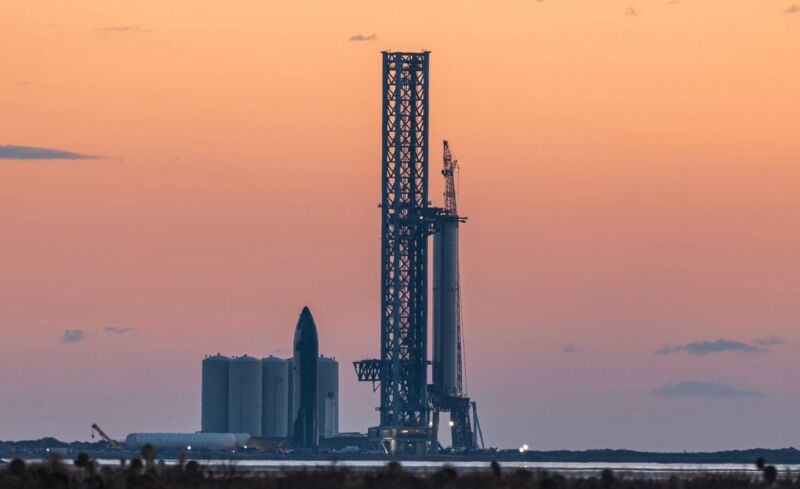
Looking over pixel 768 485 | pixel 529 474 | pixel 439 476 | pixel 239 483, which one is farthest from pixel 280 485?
pixel 768 485

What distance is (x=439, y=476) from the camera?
330ft

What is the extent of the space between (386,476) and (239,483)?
29.2ft

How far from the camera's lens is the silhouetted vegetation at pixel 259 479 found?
93.4 metres

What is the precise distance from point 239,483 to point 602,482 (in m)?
21.6

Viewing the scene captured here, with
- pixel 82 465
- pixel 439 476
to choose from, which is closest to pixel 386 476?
pixel 439 476

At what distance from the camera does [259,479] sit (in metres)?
97.2

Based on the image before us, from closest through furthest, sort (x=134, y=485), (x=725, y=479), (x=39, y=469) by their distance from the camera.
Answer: (x=134, y=485) < (x=39, y=469) < (x=725, y=479)

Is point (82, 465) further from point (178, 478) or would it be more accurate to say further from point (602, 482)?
point (602, 482)

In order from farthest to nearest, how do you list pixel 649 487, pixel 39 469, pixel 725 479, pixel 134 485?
pixel 725 479, pixel 649 487, pixel 39 469, pixel 134 485

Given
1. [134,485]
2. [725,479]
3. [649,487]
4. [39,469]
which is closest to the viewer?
[134,485]

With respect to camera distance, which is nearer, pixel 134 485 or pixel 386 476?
pixel 134 485

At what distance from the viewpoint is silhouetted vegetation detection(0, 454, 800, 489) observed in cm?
9344

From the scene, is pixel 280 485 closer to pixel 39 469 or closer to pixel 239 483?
pixel 239 483

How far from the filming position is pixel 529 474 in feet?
351
